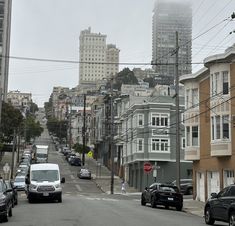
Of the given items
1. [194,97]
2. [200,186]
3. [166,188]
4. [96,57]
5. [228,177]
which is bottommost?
[200,186]

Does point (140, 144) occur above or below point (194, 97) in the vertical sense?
below

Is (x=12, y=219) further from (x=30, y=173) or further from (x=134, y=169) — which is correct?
(x=134, y=169)

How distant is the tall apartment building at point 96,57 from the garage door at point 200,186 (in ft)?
36.6

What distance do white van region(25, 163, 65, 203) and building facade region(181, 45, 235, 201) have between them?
1119 centimetres

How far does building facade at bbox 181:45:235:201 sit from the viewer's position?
116ft

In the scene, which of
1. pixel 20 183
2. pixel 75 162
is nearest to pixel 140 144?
pixel 20 183

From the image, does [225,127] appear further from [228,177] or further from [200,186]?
[200,186]

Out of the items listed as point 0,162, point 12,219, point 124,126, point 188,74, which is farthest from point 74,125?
point 12,219

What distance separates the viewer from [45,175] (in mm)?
32188

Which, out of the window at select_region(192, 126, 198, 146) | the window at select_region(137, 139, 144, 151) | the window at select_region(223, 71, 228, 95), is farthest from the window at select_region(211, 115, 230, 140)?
the window at select_region(137, 139, 144, 151)

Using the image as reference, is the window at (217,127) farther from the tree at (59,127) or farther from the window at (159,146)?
the tree at (59,127)

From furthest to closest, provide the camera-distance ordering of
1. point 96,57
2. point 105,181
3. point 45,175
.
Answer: point 96,57 < point 105,181 < point 45,175

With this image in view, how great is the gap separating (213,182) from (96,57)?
125 ft

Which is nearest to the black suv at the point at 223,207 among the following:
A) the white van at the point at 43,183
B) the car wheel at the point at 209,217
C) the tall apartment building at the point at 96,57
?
the car wheel at the point at 209,217
